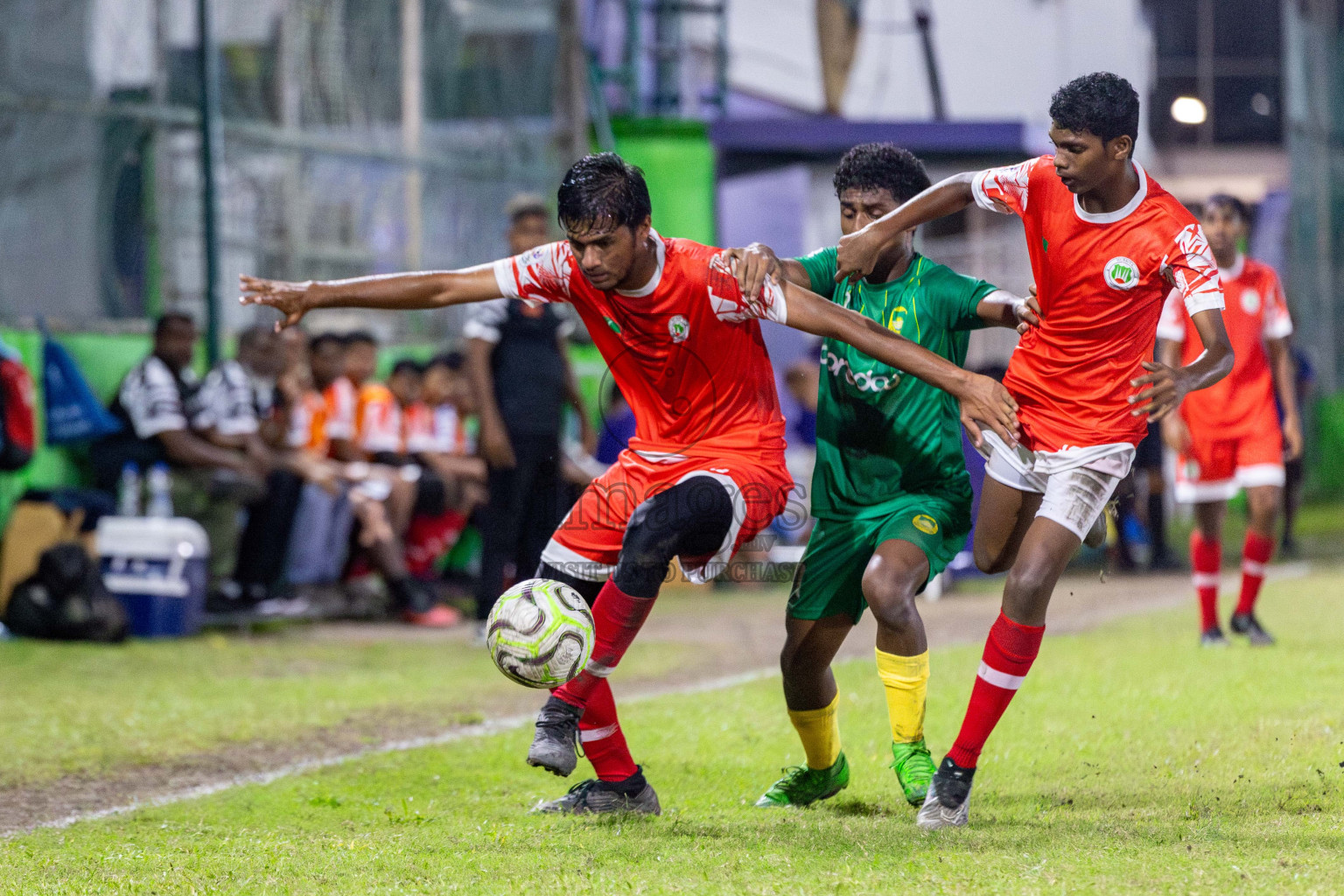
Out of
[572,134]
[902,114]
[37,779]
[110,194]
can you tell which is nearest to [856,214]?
[37,779]

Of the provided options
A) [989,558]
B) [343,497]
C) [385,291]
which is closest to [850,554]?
[989,558]

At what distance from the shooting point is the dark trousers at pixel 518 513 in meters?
10.2

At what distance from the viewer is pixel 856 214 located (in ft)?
18.0

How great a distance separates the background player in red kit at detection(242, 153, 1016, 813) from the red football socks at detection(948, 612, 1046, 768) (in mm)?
594

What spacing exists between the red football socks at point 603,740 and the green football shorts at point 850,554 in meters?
0.69

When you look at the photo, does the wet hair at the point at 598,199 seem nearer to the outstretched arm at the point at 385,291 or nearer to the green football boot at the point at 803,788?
the outstretched arm at the point at 385,291

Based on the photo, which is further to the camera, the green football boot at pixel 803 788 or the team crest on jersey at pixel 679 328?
the green football boot at pixel 803 788

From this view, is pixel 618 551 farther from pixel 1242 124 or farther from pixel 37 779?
pixel 1242 124

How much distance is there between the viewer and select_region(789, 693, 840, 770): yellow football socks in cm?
534

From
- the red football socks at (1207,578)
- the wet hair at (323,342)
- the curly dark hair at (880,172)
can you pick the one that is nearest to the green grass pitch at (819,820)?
the red football socks at (1207,578)

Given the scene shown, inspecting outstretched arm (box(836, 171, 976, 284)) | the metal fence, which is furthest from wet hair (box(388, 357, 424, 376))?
outstretched arm (box(836, 171, 976, 284))

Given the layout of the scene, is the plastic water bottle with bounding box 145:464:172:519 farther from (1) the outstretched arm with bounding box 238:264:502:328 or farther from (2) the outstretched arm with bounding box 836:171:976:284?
(2) the outstretched arm with bounding box 836:171:976:284

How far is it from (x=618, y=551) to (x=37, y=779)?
248 centimetres

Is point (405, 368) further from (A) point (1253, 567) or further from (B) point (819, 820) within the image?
(B) point (819, 820)
